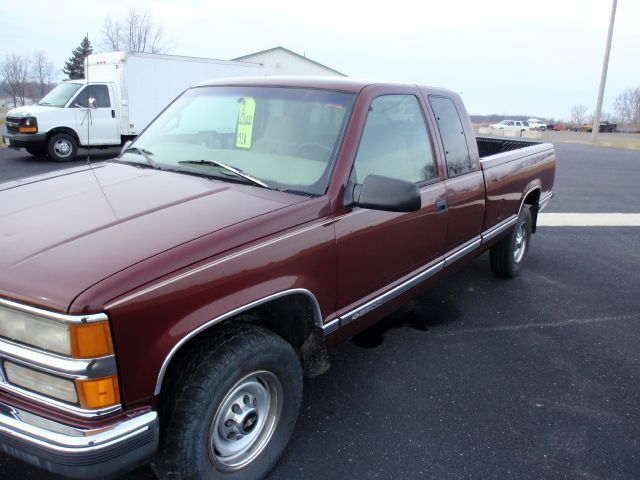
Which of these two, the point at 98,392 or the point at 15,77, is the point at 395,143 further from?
the point at 15,77

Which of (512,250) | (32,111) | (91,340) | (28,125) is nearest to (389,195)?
(91,340)

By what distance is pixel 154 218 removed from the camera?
86.7 inches

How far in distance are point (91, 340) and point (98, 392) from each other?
19cm

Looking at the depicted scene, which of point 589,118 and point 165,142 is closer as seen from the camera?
point 165,142

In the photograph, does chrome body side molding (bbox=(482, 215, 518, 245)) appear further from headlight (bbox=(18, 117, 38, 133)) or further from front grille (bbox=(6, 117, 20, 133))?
front grille (bbox=(6, 117, 20, 133))

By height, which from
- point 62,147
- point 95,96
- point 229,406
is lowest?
point 229,406

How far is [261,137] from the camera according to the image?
9.61 ft

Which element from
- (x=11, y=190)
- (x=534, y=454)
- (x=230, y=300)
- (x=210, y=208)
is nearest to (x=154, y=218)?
(x=210, y=208)

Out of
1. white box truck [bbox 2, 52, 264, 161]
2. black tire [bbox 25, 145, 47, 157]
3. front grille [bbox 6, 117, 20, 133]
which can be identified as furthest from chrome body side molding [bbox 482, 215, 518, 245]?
front grille [bbox 6, 117, 20, 133]

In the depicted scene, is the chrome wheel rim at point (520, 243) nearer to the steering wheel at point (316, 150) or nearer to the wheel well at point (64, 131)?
the steering wheel at point (316, 150)

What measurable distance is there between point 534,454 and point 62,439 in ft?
7.37

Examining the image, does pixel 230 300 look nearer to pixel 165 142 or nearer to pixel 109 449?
pixel 109 449

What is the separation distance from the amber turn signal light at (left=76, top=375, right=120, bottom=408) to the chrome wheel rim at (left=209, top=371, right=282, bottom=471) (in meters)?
0.48

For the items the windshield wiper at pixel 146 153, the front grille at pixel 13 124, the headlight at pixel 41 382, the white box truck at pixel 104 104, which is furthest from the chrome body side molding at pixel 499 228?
the front grille at pixel 13 124
